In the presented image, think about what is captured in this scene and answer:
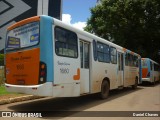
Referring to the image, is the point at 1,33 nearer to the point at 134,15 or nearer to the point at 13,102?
the point at 134,15

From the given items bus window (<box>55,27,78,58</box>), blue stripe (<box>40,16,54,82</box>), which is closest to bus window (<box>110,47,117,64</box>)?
bus window (<box>55,27,78,58</box>)

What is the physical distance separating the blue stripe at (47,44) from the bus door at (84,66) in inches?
86.3

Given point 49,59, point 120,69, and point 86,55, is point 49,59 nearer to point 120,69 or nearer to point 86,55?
point 86,55

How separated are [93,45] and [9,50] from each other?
12.2ft

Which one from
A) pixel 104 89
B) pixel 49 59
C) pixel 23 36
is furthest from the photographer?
pixel 104 89

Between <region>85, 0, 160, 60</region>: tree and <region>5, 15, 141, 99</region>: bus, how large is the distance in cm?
2165

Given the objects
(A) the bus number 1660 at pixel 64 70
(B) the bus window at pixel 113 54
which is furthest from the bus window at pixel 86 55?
(B) the bus window at pixel 113 54

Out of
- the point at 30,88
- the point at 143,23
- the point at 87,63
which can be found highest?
the point at 143,23

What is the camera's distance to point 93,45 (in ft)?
37.0

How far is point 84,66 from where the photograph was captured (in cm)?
1041

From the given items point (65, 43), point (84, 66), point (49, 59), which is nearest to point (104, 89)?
point (84, 66)

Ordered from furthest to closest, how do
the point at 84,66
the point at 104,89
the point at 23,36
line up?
the point at 104,89
the point at 84,66
the point at 23,36

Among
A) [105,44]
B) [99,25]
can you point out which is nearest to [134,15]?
[99,25]

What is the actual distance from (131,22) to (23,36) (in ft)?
83.1
